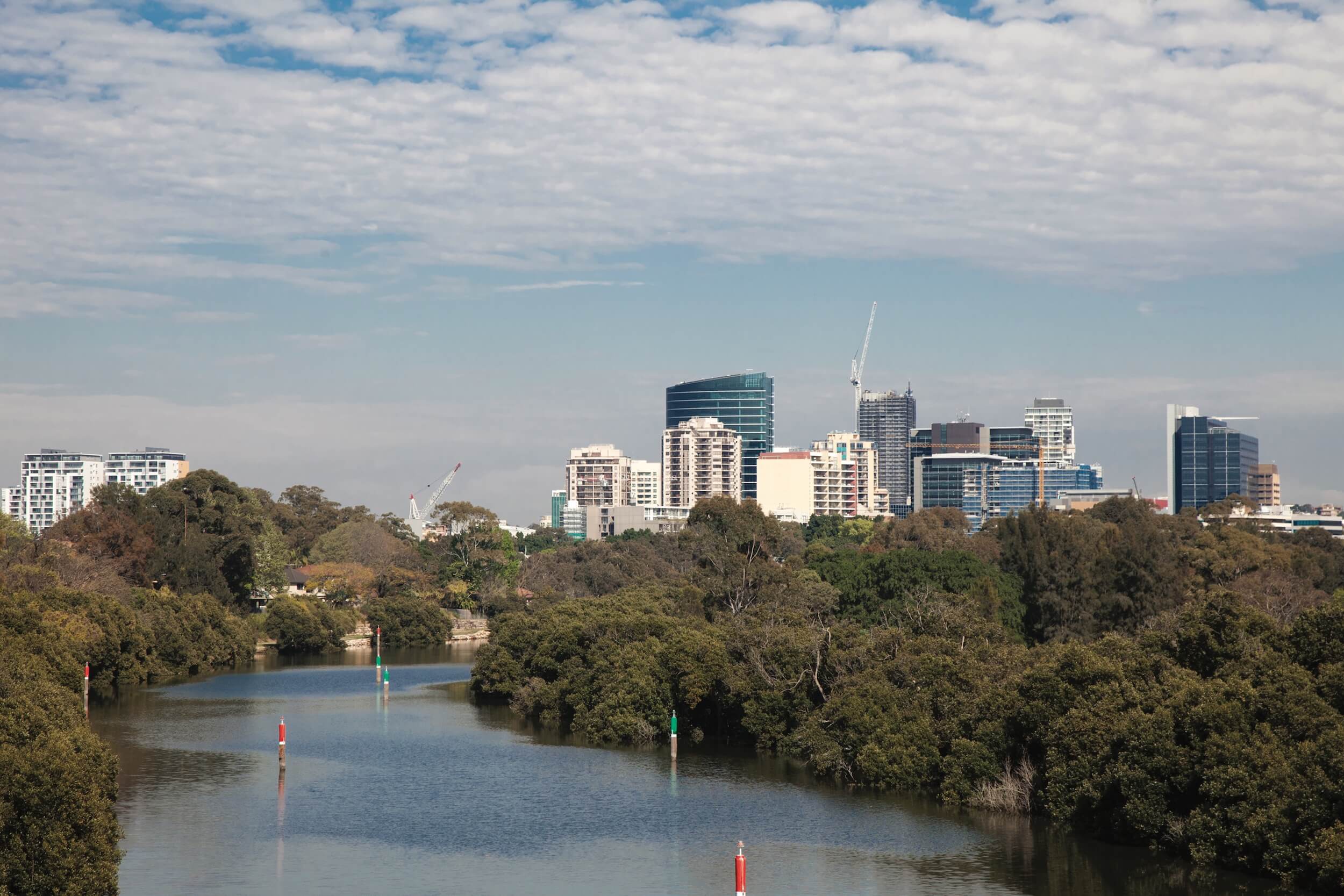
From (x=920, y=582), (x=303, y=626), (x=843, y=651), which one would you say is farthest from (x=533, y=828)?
(x=303, y=626)

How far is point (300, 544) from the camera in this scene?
140 metres

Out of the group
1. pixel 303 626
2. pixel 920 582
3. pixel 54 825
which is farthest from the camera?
pixel 303 626

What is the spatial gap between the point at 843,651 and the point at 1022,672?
646cm

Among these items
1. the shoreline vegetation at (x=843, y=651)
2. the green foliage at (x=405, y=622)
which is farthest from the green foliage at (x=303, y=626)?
the green foliage at (x=405, y=622)

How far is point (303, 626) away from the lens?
291ft

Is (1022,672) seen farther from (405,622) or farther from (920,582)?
(405,622)

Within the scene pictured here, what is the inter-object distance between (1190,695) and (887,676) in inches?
461

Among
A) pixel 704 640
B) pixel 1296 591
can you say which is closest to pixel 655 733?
pixel 704 640

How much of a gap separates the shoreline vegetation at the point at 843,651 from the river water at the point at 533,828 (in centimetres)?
164

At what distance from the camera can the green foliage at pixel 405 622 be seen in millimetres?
97688

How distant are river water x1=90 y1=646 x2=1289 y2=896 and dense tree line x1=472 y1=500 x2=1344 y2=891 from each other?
1.29 meters

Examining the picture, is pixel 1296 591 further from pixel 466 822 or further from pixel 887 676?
pixel 466 822

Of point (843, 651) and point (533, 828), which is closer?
point (533, 828)

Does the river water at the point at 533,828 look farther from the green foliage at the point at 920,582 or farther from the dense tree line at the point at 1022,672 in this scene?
the green foliage at the point at 920,582
